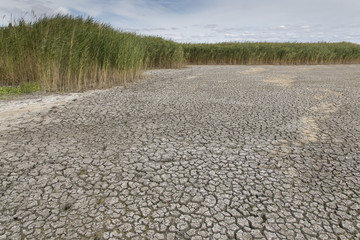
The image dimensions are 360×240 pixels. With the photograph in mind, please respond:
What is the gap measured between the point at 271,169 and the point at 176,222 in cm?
113

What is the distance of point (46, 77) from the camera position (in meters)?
6.04

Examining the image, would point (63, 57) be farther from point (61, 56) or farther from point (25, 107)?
point (25, 107)

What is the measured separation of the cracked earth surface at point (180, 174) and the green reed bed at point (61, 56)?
89.6 inches

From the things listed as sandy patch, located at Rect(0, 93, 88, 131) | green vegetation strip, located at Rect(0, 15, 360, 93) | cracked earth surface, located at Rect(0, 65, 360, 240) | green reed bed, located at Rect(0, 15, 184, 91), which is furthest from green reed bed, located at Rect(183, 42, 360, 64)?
cracked earth surface, located at Rect(0, 65, 360, 240)

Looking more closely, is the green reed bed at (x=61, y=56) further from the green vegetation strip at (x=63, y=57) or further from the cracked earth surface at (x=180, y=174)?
the cracked earth surface at (x=180, y=174)

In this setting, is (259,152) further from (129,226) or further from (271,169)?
(129,226)

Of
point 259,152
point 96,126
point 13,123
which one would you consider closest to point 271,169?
point 259,152

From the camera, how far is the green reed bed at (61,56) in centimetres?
603

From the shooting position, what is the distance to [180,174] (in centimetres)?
231

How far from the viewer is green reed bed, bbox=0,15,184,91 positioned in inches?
237

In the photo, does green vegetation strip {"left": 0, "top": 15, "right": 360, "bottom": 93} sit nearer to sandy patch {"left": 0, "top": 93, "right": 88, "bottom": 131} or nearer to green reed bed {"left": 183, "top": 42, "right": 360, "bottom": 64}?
sandy patch {"left": 0, "top": 93, "right": 88, "bottom": 131}

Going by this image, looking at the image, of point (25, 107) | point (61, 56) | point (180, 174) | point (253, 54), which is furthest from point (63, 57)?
point (253, 54)

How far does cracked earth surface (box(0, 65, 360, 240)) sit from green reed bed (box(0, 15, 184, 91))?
2276 millimetres

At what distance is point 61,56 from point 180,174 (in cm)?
504
